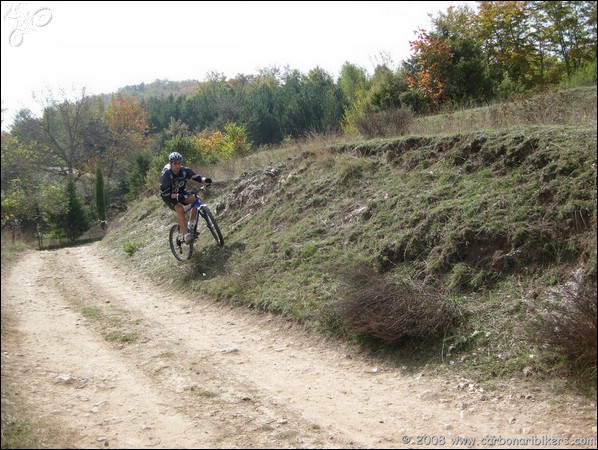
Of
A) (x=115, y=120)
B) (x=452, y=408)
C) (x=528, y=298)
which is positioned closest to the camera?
(x=452, y=408)

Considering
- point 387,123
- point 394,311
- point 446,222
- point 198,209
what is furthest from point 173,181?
point 394,311

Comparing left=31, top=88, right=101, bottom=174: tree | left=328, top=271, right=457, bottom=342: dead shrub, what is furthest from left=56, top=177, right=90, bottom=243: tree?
left=328, top=271, right=457, bottom=342: dead shrub

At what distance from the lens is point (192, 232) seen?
482 inches

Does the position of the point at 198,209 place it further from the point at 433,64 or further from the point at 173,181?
the point at 433,64

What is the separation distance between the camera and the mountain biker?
12.2 metres

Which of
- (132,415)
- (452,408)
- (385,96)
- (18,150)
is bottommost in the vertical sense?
(452,408)

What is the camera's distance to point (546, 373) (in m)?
5.51

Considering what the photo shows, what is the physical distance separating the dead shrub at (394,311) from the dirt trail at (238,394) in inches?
17.6

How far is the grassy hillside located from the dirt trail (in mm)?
465

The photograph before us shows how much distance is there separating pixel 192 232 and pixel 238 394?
683 cm

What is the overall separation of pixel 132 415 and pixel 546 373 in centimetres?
410

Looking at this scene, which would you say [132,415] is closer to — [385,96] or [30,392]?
[30,392]

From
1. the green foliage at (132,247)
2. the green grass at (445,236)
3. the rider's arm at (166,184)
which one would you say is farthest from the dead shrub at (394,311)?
the green foliage at (132,247)

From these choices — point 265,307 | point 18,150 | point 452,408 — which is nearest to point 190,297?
point 265,307
